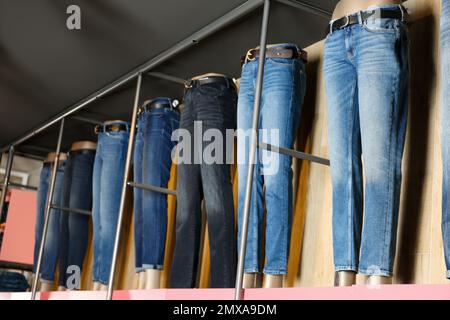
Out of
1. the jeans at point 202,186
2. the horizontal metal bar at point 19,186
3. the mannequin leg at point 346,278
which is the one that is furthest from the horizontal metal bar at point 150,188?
the horizontal metal bar at point 19,186

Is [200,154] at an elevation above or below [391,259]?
above

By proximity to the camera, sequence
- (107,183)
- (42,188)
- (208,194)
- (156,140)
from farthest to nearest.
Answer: (42,188) < (107,183) < (156,140) < (208,194)

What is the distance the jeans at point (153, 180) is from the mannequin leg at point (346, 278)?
1.34 metres

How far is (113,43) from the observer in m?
3.15

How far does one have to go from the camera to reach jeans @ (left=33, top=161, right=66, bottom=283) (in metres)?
4.17

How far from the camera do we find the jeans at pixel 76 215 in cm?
397

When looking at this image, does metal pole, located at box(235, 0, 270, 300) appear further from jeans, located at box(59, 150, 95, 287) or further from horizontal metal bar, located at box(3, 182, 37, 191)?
horizontal metal bar, located at box(3, 182, 37, 191)

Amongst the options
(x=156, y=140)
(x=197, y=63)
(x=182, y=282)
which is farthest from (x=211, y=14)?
(x=182, y=282)

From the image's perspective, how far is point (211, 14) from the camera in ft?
9.04

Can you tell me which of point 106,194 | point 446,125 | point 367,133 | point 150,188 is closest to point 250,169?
point 367,133

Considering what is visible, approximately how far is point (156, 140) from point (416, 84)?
1.33 meters

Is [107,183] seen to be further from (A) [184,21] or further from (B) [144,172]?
(A) [184,21]

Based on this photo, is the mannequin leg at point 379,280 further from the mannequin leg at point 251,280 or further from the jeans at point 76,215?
the jeans at point 76,215

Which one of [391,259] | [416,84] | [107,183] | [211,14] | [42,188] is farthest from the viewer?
[42,188]
